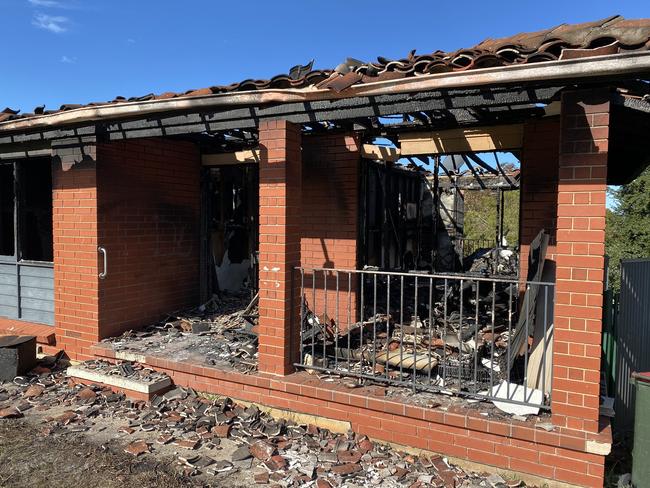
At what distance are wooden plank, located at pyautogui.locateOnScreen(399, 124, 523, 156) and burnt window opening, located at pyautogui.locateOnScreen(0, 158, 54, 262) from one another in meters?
4.98

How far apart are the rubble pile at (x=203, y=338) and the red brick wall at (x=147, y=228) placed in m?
0.23

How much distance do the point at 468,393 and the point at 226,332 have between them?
320cm

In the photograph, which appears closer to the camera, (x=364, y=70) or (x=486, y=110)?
(x=364, y=70)

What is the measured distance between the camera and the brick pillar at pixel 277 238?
4.12 m

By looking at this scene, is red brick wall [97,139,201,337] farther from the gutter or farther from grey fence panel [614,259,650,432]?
grey fence panel [614,259,650,432]

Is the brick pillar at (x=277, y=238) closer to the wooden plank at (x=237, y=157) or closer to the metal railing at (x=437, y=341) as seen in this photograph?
the metal railing at (x=437, y=341)

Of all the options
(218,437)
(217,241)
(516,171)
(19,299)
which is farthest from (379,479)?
(516,171)

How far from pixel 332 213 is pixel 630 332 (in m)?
3.58

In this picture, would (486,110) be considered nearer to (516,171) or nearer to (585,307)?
(585,307)

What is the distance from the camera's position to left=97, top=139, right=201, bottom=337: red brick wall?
5.38 metres

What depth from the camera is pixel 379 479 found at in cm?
329

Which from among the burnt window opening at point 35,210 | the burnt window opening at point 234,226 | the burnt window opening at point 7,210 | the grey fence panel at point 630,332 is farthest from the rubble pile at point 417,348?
the burnt window opening at point 7,210

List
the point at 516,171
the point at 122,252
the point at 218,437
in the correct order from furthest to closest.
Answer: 1. the point at 516,171
2. the point at 122,252
3. the point at 218,437

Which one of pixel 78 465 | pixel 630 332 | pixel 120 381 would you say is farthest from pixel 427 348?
pixel 78 465
